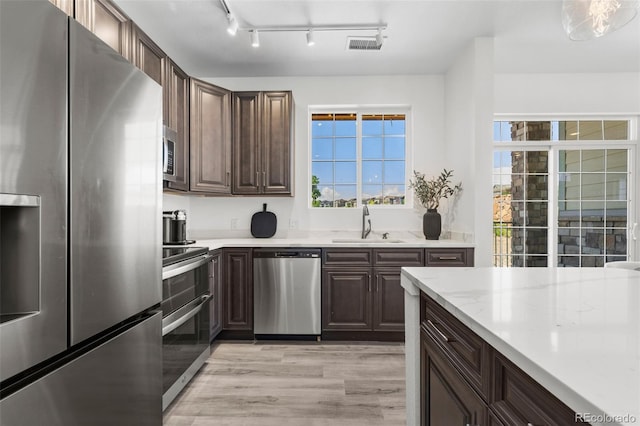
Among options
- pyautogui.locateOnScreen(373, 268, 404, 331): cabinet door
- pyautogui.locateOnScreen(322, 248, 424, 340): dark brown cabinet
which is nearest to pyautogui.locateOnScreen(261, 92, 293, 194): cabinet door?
pyautogui.locateOnScreen(322, 248, 424, 340): dark brown cabinet

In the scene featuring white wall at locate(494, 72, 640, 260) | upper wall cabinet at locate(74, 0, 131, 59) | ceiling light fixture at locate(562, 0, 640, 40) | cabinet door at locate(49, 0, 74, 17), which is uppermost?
white wall at locate(494, 72, 640, 260)

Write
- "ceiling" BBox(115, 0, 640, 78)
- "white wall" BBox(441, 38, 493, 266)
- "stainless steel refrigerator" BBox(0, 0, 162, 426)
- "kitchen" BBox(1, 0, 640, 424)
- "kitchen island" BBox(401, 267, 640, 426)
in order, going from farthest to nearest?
"kitchen" BBox(1, 0, 640, 424), "white wall" BBox(441, 38, 493, 266), "ceiling" BBox(115, 0, 640, 78), "stainless steel refrigerator" BBox(0, 0, 162, 426), "kitchen island" BBox(401, 267, 640, 426)

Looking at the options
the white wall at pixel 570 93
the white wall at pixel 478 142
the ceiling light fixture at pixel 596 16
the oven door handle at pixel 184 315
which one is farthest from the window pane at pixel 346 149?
the ceiling light fixture at pixel 596 16

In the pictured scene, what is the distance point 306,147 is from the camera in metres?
3.94

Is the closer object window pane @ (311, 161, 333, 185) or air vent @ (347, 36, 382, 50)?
air vent @ (347, 36, 382, 50)

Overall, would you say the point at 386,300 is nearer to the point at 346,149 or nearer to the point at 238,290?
the point at 238,290

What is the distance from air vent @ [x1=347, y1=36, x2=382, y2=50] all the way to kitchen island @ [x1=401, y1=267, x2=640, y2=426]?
2200mm

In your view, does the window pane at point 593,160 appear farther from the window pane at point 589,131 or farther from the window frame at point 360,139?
the window frame at point 360,139

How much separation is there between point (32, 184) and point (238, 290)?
2540 mm

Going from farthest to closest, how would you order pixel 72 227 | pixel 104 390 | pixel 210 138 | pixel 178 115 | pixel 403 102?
pixel 403 102 < pixel 210 138 < pixel 178 115 < pixel 104 390 < pixel 72 227

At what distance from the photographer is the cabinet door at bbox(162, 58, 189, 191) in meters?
2.78

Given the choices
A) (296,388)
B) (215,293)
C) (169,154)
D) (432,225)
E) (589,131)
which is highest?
(589,131)

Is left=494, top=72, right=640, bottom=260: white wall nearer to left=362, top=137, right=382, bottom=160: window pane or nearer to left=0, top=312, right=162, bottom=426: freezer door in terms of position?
left=362, top=137, right=382, bottom=160: window pane

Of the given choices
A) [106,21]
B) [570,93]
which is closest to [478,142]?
[570,93]
